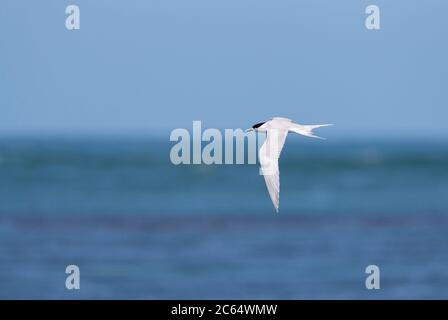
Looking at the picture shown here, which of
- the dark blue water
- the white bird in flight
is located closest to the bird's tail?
the white bird in flight

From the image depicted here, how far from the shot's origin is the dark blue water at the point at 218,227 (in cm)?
1230

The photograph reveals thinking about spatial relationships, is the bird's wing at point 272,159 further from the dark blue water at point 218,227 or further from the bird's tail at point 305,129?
the dark blue water at point 218,227

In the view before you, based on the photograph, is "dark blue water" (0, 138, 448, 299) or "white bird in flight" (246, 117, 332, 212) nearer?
"white bird in flight" (246, 117, 332, 212)

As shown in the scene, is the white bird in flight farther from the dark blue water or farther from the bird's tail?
the dark blue water

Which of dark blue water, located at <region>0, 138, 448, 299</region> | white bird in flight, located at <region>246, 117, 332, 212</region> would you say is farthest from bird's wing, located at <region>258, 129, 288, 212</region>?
dark blue water, located at <region>0, 138, 448, 299</region>

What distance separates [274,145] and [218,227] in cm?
794

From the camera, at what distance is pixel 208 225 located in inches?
648

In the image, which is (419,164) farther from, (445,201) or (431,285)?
(431,285)

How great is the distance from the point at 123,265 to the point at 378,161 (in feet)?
46.4

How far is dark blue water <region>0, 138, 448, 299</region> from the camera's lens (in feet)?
40.4

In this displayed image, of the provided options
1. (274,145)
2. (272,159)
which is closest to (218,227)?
(274,145)

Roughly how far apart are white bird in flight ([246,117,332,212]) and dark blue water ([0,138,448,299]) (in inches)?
136

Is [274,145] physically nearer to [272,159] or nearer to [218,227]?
[272,159]
